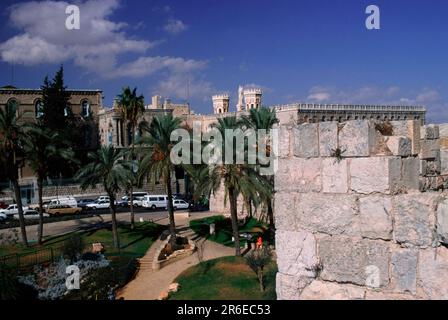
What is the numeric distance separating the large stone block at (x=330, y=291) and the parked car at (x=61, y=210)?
128ft

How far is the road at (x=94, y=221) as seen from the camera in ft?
107

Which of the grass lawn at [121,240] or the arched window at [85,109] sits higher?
the arched window at [85,109]

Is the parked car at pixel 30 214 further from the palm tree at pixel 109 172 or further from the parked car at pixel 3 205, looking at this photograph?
the palm tree at pixel 109 172

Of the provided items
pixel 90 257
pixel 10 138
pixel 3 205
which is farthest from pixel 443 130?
pixel 3 205

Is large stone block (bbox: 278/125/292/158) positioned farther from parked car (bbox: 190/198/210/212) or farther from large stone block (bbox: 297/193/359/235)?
parked car (bbox: 190/198/210/212)

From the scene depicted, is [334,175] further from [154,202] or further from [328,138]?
[154,202]

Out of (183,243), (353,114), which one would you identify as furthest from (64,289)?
(353,114)

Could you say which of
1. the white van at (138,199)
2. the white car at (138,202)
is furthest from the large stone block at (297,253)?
the white van at (138,199)

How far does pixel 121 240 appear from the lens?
1169 inches

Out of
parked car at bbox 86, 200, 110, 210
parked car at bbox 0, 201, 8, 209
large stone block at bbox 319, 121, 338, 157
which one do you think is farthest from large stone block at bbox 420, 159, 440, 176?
parked car at bbox 0, 201, 8, 209

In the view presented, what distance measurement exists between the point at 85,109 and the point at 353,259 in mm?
61165

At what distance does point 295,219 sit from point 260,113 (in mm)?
28303

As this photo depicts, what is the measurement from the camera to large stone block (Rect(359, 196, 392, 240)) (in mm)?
3330

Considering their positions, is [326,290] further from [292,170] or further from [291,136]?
[291,136]
